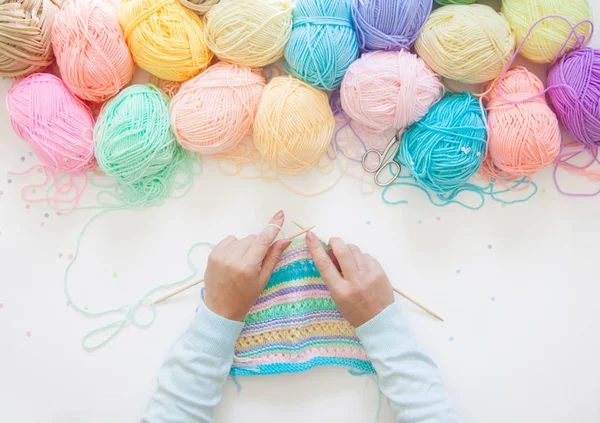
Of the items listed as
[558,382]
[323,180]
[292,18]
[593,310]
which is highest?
[292,18]

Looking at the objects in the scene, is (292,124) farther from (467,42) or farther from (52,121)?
(52,121)

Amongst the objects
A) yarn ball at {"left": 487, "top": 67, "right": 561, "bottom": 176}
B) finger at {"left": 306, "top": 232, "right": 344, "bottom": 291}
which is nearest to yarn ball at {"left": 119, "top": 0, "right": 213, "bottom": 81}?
finger at {"left": 306, "top": 232, "right": 344, "bottom": 291}

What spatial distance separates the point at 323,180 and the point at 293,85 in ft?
0.71

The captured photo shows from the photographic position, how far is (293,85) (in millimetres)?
879

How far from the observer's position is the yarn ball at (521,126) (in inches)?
34.0

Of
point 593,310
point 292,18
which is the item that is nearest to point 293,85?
point 292,18

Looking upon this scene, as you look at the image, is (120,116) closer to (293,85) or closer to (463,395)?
(293,85)

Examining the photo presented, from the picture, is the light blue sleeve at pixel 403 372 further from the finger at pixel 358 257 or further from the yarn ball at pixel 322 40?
the yarn ball at pixel 322 40

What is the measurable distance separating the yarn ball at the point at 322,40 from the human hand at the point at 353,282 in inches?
13.2

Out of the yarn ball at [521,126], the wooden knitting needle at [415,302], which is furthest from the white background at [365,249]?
the yarn ball at [521,126]

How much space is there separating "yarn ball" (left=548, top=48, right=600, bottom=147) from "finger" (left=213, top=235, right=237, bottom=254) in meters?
0.72

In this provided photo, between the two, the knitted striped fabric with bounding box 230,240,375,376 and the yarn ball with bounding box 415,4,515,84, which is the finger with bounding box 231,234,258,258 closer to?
the knitted striped fabric with bounding box 230,240,375,376

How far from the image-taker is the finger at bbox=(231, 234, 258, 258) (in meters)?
0.91

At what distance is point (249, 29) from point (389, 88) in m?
0.29
